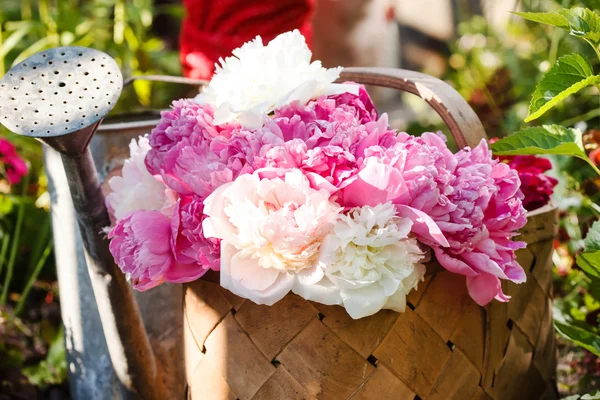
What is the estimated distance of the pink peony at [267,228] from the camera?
648 mm

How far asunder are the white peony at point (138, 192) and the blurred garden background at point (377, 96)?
406mm

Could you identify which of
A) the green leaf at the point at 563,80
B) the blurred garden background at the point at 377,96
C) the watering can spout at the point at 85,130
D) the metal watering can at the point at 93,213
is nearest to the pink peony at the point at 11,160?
the blurred garden background at the point at 377,96

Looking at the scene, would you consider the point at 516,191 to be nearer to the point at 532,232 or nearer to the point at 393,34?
the point at 532,232

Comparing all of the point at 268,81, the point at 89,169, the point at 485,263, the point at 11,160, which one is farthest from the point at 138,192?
the point at 11,160

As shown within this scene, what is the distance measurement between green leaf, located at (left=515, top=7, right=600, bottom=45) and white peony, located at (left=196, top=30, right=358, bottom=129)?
0.23m

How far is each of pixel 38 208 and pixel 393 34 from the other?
202cm

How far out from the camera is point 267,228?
0.65 meters

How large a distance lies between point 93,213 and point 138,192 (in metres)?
0.08

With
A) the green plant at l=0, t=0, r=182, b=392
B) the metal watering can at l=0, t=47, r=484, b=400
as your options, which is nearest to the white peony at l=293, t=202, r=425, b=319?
the metal watering can at l=0, t=47, r=484, b=400

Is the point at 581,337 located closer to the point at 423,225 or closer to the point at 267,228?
the point at 423,225

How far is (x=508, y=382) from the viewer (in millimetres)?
840

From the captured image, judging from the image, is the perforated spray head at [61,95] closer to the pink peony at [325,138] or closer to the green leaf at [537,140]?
the pink peony at [325,138]

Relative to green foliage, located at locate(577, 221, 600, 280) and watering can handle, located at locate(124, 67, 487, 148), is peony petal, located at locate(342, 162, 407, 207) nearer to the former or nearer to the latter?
watering can handle, located at locate(124, 67, 487, 148)

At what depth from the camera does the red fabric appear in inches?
64.1
